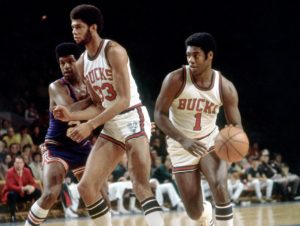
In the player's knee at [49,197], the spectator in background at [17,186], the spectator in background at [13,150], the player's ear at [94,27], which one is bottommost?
the spectator in background at [17,186]

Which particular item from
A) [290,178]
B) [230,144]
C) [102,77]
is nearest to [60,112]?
[102,77]

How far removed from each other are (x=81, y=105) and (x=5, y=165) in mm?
6754

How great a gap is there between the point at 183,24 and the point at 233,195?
19.1 feet

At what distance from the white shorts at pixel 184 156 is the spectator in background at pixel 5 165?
22.1ft

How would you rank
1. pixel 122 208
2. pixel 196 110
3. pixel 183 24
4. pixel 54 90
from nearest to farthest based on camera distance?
pixel 196 110, pixel 54 90, pixel 122 208, pixel 183 24

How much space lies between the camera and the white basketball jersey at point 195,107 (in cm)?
651

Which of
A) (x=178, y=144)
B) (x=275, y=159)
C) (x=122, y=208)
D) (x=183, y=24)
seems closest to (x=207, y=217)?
(x=178, y=144)

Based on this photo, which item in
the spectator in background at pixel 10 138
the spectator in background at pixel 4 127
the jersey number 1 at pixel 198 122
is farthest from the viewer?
the spectator in background at pixel 4 127

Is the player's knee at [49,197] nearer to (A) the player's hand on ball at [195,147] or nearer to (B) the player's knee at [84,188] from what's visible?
(B) the player's knee at [84,188]

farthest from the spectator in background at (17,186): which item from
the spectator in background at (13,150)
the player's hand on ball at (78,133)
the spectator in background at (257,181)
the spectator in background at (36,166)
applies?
the player's hand on ball at (78,133)

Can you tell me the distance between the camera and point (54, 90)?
7090 millimetres

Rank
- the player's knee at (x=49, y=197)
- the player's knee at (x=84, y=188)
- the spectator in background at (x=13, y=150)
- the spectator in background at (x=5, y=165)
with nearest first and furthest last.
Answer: the player's knee at (x=84, y=188)
the player's knee at (x=49, y=197)
the spectator in background at (x=5, y=165)
the spectator in background at (x=13, y=150)

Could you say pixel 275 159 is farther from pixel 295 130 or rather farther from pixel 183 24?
pixel 183 24

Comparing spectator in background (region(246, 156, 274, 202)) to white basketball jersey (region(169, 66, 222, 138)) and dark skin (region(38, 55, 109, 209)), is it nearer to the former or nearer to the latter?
dark skin (region(38, 55, 109, 209))
